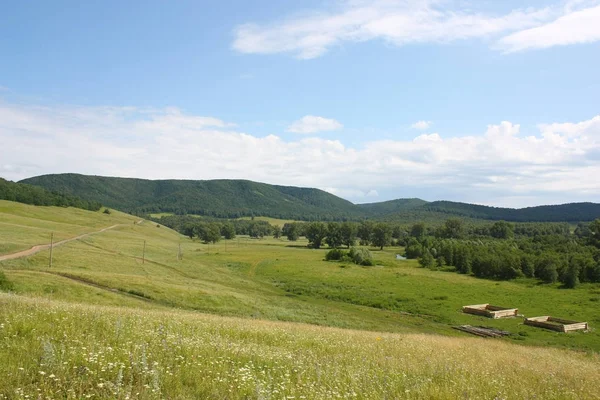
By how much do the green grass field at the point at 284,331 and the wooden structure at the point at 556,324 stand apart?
68.9 inches

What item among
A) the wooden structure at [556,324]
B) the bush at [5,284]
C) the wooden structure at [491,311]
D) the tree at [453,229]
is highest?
the tree at [453,229]

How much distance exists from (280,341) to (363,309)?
47.3 metres

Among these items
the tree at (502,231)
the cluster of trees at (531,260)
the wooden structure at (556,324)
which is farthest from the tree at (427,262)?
the tree at (502,231)

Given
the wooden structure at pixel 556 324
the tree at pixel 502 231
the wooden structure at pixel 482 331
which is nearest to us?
the wooden structure at pixel 482 331

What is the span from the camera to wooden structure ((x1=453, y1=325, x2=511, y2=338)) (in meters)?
46.6

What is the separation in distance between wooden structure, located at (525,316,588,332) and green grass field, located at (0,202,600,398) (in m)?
1.75

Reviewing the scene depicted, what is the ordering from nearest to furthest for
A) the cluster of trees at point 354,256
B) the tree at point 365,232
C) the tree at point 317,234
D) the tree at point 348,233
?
the cluster of trees at point 354,256 < the tree at point 348,233 < the tree at point 317,234 < the tree at point 365,232

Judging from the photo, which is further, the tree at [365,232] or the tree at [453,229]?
the tree at [453,229]

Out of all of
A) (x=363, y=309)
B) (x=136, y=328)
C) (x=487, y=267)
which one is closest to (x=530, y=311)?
(x=363, y=309)

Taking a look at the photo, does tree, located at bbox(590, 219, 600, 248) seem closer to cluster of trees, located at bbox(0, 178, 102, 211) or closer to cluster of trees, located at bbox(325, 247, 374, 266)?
cluster of trees, located at bbox(325, 247, 374, 266)

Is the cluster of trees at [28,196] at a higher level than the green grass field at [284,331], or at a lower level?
higher

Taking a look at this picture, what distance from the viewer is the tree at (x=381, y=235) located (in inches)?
6919

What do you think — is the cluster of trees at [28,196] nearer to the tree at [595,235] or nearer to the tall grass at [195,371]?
the tall grass at [195,371]

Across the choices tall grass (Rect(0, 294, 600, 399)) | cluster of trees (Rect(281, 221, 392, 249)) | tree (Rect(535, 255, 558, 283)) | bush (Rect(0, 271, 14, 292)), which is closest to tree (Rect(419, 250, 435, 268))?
tree (Rect(535, 255, 558, 283))
